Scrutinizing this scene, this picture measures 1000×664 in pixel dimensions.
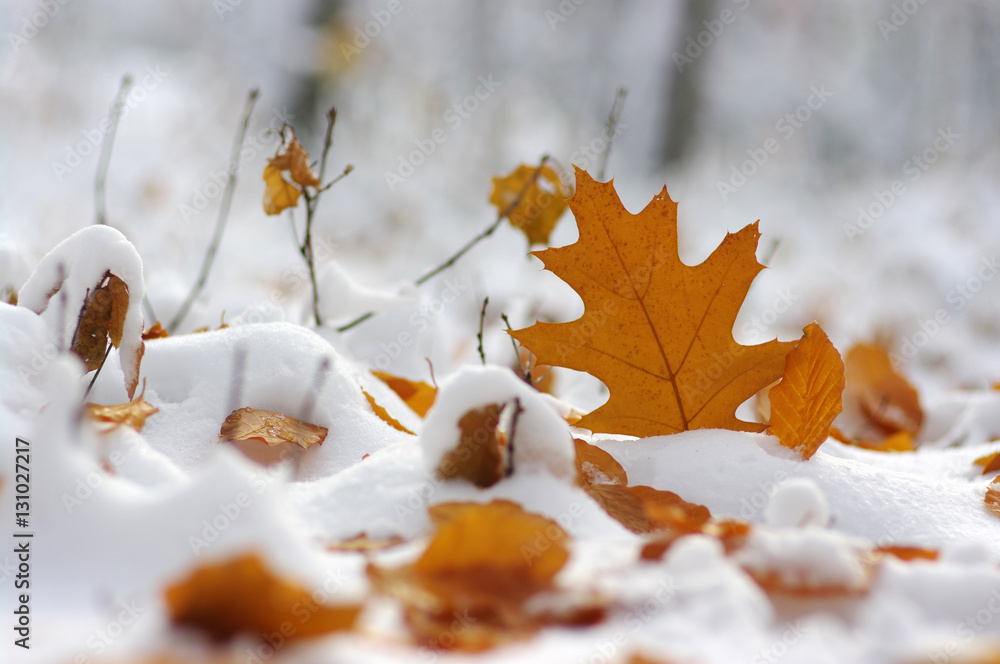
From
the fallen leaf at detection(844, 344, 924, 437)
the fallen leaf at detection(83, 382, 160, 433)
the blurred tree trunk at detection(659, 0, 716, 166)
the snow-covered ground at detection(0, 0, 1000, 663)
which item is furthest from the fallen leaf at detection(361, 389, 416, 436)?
the blurred tree trunk at detection(659, 0, 716, 166)

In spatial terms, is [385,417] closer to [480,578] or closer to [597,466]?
[597,466]

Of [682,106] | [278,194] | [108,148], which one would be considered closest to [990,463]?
[278,194]

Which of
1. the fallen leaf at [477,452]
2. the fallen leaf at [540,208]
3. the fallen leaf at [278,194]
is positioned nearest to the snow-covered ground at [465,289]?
the fallen leaf at [477,452]

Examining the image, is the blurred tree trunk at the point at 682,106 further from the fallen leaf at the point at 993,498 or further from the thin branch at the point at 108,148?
the fallen leaf at the point at 993,498

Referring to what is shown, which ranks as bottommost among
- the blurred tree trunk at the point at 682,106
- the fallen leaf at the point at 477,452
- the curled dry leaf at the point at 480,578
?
the curled dry leaf at the point at 480,578

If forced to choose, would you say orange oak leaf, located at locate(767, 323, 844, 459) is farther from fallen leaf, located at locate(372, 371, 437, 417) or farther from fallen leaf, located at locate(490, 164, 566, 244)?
fallen leaf, located at locate(490, 164, 566, 244)

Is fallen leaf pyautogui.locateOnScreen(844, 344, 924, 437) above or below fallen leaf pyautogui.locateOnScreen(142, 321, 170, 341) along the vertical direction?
above
